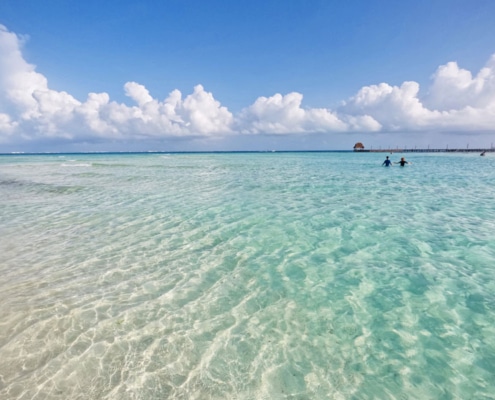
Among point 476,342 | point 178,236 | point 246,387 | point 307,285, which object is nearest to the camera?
point 246,387

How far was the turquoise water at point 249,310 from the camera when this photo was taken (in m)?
4.26

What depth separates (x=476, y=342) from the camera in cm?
508

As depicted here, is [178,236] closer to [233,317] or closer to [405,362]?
[233,317]

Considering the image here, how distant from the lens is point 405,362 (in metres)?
4.65

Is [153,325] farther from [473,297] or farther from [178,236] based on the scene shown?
[473,297]

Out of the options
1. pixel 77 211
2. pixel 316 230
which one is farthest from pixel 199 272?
pixel 77 211

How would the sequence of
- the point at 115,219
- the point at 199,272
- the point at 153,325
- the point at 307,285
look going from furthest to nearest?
1. the point at 115,219
2. the point at 199,272
3. the point at 307,285
4. the point at 153,325

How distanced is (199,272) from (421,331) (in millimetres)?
5108

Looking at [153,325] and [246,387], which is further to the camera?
[153,325]

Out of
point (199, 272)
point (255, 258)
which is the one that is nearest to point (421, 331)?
point (255, 258)

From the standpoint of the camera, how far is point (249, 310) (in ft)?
19.9

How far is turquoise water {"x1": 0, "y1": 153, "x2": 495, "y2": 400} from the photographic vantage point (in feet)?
14.0

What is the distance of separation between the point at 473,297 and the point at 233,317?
5258 mm

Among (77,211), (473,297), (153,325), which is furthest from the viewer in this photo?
(77,211)
